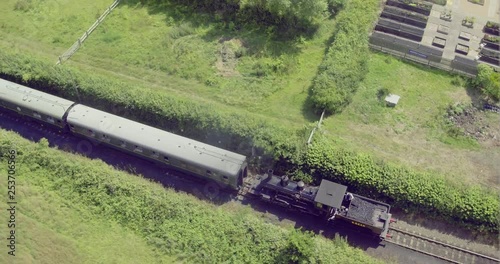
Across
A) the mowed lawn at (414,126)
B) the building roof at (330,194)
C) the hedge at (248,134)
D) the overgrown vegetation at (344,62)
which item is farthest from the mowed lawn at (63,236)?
the overgrown vegetation at (344,62)

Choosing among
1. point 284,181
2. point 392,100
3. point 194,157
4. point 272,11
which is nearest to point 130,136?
point 194,157

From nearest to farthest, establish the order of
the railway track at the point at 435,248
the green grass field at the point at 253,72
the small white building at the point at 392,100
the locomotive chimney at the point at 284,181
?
the railway track at the point at 435,248 < the locomotive chimney at the point at 284,181 < the green grass field at the point at 253,72 < the small white building at the point at 392,100

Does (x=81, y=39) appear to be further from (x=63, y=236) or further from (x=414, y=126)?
(x=414, y=126)

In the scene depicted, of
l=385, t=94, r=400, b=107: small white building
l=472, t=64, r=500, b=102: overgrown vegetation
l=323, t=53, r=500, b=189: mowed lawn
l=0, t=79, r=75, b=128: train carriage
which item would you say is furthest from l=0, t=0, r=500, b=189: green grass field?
l=0, t=79, r=75, b=128: train carriage

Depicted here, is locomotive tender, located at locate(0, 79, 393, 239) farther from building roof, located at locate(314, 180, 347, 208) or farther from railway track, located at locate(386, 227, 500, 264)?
railway track, located at locate(386, 227, 500, 264)

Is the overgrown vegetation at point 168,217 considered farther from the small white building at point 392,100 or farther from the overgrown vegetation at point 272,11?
the overgrown vegetation at point 272,11

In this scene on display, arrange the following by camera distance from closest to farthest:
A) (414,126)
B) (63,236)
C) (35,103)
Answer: (63,236), (35,103), (414,126)
